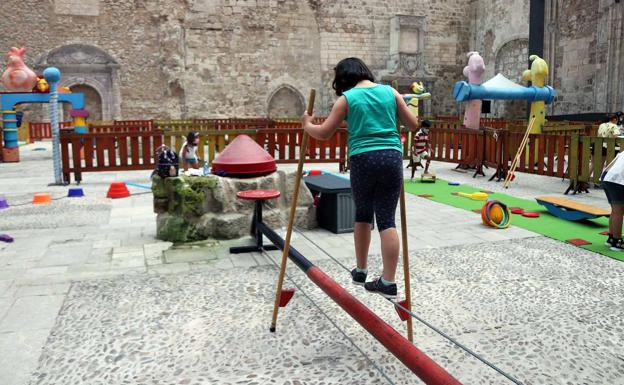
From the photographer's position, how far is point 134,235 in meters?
6.04

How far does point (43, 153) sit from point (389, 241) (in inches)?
641

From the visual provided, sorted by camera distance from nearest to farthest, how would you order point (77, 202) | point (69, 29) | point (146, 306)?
point (146, 306) → point (77, 202) → point (69, 29)

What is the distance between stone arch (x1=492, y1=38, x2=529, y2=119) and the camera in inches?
847

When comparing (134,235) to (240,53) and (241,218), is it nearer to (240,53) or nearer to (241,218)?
(241,218)

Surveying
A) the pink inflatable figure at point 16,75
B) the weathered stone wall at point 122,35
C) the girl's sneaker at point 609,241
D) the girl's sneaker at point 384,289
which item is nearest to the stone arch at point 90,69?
the weathered stone wall at point 122,35

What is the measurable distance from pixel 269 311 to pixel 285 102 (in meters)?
21.3

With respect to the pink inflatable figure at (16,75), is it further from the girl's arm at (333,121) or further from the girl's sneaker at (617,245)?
the girl's sneaker at (617,245)

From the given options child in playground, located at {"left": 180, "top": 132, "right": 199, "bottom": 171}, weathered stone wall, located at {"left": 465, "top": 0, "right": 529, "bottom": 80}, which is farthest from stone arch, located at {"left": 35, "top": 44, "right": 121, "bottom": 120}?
weathered stone wall, located at {"left": 465, "top": 0, "right": 529, "bottom": 80}

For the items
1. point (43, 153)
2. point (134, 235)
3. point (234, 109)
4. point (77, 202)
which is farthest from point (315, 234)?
point (234, 109)

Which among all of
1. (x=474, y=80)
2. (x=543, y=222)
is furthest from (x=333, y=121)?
(x=474, y=80)

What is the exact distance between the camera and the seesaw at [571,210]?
249 inches

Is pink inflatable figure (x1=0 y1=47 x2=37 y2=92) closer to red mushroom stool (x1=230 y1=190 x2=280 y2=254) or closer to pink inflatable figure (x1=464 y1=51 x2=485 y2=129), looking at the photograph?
pink inflatable figure (x1=464 y1=51 x2=485 y2=129)

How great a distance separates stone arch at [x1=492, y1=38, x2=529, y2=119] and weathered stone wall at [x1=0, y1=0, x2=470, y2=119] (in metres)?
3.63

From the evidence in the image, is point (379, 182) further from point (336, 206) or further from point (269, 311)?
point (336, 206)
